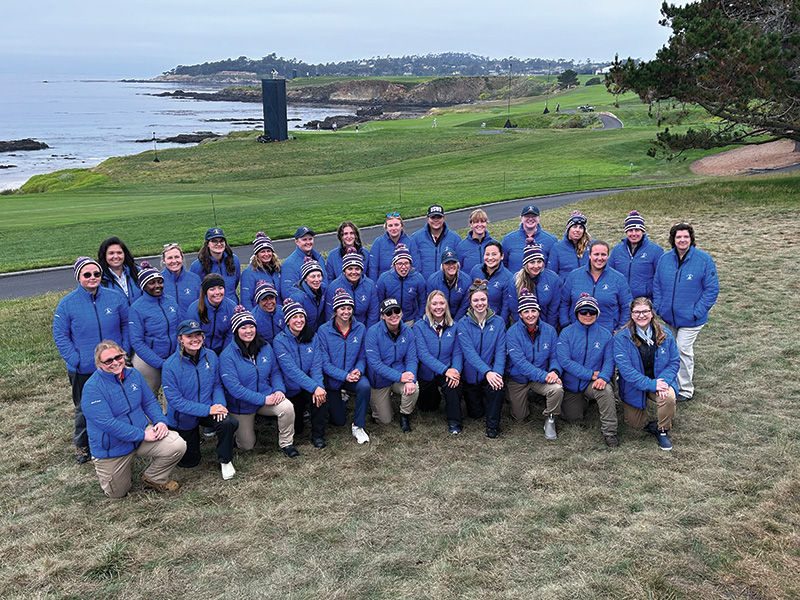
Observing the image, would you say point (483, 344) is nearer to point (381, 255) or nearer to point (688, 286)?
point (381, 255)

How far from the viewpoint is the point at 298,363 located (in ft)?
24.3

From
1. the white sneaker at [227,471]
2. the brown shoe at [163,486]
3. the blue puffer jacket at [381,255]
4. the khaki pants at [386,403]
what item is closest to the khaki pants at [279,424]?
the white sneaker at [227,471]

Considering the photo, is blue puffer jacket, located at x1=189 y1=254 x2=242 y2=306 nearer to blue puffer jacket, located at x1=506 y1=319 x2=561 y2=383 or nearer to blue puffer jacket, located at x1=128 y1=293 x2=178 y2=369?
blue puffer jacket, located at x1=128 y1=293 x2=178 y2=369

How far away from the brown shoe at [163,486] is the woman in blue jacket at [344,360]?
201cm

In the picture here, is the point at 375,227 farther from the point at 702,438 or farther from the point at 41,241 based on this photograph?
the point at 702,438

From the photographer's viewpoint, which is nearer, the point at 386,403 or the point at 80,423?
the point at 80,423

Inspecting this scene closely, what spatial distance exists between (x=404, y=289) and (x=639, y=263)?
10.5ft

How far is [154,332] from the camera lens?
290 inches

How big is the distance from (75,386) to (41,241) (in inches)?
642

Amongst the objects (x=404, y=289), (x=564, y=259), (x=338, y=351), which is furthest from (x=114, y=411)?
(x=564, y=259)

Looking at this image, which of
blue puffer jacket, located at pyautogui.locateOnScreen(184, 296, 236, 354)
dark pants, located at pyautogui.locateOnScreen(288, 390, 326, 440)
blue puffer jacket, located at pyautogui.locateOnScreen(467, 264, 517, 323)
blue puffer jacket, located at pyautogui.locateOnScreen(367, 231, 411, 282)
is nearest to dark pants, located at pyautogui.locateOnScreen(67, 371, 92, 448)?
blue puffer jacket, located at pyautogui.locateOnScreen(184, 296, 236, 354)

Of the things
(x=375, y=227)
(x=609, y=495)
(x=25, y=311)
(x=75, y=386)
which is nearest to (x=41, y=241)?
(x=25, y=311)

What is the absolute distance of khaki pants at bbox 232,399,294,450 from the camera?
709 cm

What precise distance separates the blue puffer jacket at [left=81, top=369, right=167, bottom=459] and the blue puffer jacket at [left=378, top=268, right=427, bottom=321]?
11.0ft
